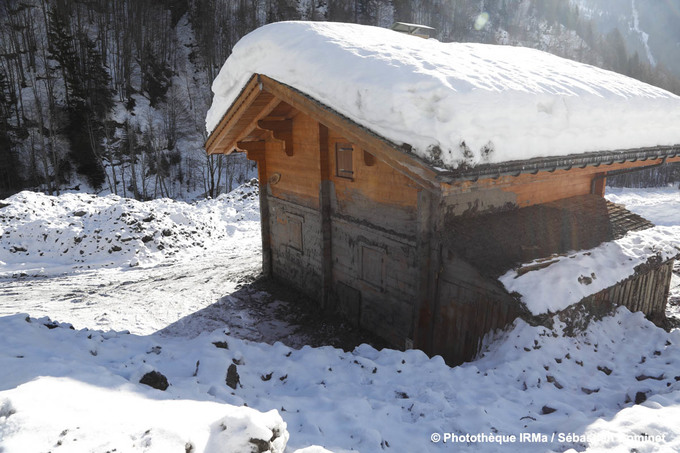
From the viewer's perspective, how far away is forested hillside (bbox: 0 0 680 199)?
3064 centimetres

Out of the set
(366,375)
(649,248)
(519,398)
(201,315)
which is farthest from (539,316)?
(201,315)

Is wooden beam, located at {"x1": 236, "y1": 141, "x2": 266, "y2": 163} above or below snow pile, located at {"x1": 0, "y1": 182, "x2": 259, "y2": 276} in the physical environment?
above

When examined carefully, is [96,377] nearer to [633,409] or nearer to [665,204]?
[633,409]

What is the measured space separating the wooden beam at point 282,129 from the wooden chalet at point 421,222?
0.08 feet

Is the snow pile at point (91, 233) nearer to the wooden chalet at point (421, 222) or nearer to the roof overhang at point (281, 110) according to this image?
the roof overhang at point (281, 110)

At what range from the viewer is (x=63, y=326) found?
223 inches

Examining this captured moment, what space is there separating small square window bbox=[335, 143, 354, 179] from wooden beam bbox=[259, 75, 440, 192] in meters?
1.61

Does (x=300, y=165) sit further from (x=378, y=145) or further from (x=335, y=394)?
(x=335, y=394)

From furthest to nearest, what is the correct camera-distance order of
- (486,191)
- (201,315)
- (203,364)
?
(201,315) → (486,191) → (203,364)

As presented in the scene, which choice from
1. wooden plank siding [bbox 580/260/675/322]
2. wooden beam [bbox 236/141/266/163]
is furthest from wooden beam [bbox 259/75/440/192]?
wooden beam [bbox 236/141/266/163]

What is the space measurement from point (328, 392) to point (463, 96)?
3.88 metres

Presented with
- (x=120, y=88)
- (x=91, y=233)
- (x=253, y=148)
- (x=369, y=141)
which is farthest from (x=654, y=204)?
(x=120, y=88)

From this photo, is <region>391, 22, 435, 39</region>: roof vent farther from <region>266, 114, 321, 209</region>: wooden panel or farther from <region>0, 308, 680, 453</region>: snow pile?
<region>0, 308, 680, 453</region>: snow pile

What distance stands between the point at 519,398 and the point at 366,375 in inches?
69.7
